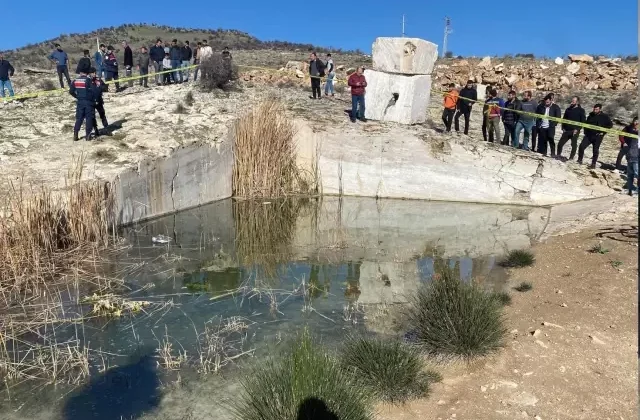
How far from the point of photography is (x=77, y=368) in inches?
207

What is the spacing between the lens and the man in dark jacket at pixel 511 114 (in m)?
12.3

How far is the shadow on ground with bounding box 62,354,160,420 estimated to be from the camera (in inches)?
181

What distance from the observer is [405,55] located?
13.3 m

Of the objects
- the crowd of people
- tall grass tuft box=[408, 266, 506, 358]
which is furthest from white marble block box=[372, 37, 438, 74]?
tall grass tuft box=[408, 266, 506, 358]

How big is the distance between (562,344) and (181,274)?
5394 mm

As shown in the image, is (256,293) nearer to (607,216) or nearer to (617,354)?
(617,354)

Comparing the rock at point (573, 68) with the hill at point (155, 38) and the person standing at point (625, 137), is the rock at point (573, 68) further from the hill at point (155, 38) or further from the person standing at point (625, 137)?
the hill at point (155, 38)

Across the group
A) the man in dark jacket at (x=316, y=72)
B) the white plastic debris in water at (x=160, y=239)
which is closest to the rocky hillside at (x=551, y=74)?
the man in dark jacket at (x=316, y=72)

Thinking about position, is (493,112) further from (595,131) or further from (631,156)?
(631,156)

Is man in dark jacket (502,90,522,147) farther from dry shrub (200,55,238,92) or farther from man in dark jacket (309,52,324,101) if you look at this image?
dry shrub (200,55,238,92)

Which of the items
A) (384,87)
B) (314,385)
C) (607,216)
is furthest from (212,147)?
(314,385)

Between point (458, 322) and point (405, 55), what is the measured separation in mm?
9475

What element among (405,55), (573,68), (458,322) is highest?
(573,68)

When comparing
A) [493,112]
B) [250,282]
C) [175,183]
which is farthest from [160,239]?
[493,112]
